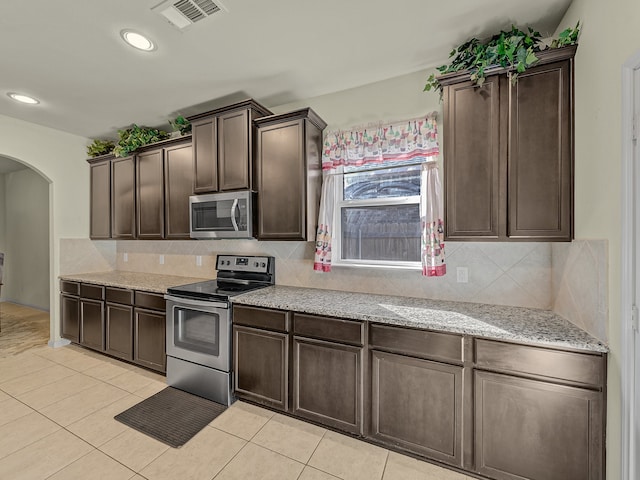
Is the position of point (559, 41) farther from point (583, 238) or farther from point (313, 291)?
point (313, 291)

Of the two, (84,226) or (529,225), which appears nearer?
(529,225)

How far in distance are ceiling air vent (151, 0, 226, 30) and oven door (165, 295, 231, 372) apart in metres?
1.96

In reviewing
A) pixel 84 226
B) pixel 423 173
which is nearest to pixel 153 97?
pixel 84 226

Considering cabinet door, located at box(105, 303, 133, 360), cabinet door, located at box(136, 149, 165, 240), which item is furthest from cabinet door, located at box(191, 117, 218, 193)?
cabinet door, located at box(105, 303, 133, 360)

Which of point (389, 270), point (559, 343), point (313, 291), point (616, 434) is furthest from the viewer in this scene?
point (313, 291)

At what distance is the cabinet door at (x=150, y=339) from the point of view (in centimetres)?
279

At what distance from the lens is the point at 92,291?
131 inches

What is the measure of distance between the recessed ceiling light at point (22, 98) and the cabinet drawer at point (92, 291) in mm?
1947

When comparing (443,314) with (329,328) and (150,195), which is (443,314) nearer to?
(329,328)

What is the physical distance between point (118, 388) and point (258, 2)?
326 cm

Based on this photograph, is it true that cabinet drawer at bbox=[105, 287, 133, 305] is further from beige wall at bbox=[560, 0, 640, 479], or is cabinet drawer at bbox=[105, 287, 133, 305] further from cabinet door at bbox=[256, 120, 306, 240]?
beige wall at bbox=[560, 0, 640, 479]

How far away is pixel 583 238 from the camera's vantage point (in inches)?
60.2

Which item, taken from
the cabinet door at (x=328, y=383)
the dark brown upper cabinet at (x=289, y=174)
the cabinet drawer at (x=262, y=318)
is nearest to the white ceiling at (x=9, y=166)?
the dark brown upper cabinet at (x=289, y=174)

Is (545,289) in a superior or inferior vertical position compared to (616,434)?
superior
